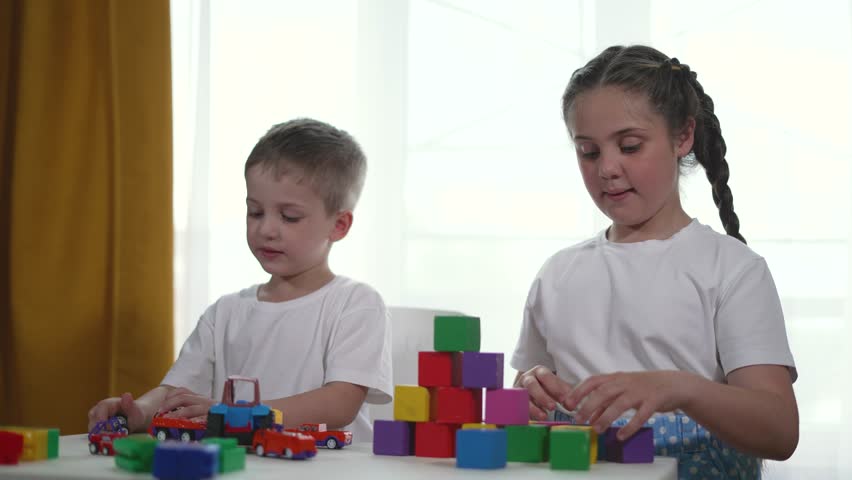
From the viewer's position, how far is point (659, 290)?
1398 millimetres

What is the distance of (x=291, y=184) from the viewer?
1.70 m

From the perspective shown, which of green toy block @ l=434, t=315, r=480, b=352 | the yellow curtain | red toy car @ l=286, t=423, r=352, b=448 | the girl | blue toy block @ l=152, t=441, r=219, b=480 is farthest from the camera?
the yellow curtain

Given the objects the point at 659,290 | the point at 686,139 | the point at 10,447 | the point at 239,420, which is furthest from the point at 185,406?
the point at 686,139

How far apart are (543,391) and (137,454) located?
524mm

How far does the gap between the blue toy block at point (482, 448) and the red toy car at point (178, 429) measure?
1.13 feet

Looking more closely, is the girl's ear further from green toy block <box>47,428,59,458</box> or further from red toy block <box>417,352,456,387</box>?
green toy block <box>47,428,59,458</box>

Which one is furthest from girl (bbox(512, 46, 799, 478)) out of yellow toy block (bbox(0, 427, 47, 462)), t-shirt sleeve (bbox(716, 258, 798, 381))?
yellow toy block (bbox(0, 427, 47, 462))

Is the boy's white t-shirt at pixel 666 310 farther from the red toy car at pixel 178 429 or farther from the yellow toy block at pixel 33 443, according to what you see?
the yellow toy block at pixel 33 443

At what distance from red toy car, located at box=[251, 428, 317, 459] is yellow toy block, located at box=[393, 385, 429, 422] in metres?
0.10

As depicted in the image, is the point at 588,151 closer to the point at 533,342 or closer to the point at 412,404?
the point at 533,342

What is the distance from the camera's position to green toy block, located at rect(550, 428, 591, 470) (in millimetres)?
920

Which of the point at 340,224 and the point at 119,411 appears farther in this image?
the point at 340,224

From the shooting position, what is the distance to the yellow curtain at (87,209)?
8.34 feet

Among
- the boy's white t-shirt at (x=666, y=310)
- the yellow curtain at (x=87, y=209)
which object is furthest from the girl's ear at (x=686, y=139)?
the yellow curtain at (x=87, y=209)
